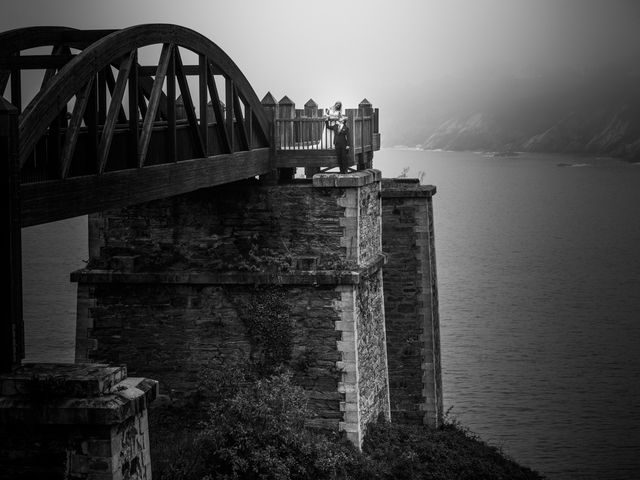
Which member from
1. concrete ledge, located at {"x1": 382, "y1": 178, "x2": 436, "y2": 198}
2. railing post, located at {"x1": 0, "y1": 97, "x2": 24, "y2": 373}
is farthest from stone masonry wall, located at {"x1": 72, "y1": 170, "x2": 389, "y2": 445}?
railing post, located at {"x1": 0, "y1": 97, "x2": 24, "y2": 373}

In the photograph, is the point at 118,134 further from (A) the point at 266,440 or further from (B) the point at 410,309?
(B) the point at 410,309

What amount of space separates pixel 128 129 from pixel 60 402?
684cm

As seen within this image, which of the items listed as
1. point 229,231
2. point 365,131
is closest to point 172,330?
point 229,231

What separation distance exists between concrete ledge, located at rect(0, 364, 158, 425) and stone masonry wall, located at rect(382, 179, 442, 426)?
61.2 ft

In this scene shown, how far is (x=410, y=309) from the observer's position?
2925 centimetres

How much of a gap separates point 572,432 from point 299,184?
21558 mm

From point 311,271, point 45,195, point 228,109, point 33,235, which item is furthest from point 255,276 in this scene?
point 33,235

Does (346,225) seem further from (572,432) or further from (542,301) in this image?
(542,301)

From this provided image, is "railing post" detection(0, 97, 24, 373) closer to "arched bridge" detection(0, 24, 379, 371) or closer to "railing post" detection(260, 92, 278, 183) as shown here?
"arched bridge" detection(0, 24, 379, 371)

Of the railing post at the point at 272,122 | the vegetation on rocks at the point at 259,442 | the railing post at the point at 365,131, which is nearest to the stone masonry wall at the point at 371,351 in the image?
the vegetation on rocks at the point at 259,442

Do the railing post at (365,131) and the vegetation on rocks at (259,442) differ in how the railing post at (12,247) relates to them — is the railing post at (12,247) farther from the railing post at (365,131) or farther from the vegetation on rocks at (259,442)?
the railing post at (365,131)

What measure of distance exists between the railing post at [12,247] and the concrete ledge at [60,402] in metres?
0.28

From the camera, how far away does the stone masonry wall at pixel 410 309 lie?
29.1 meters

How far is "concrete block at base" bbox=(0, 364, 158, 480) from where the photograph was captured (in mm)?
10578
